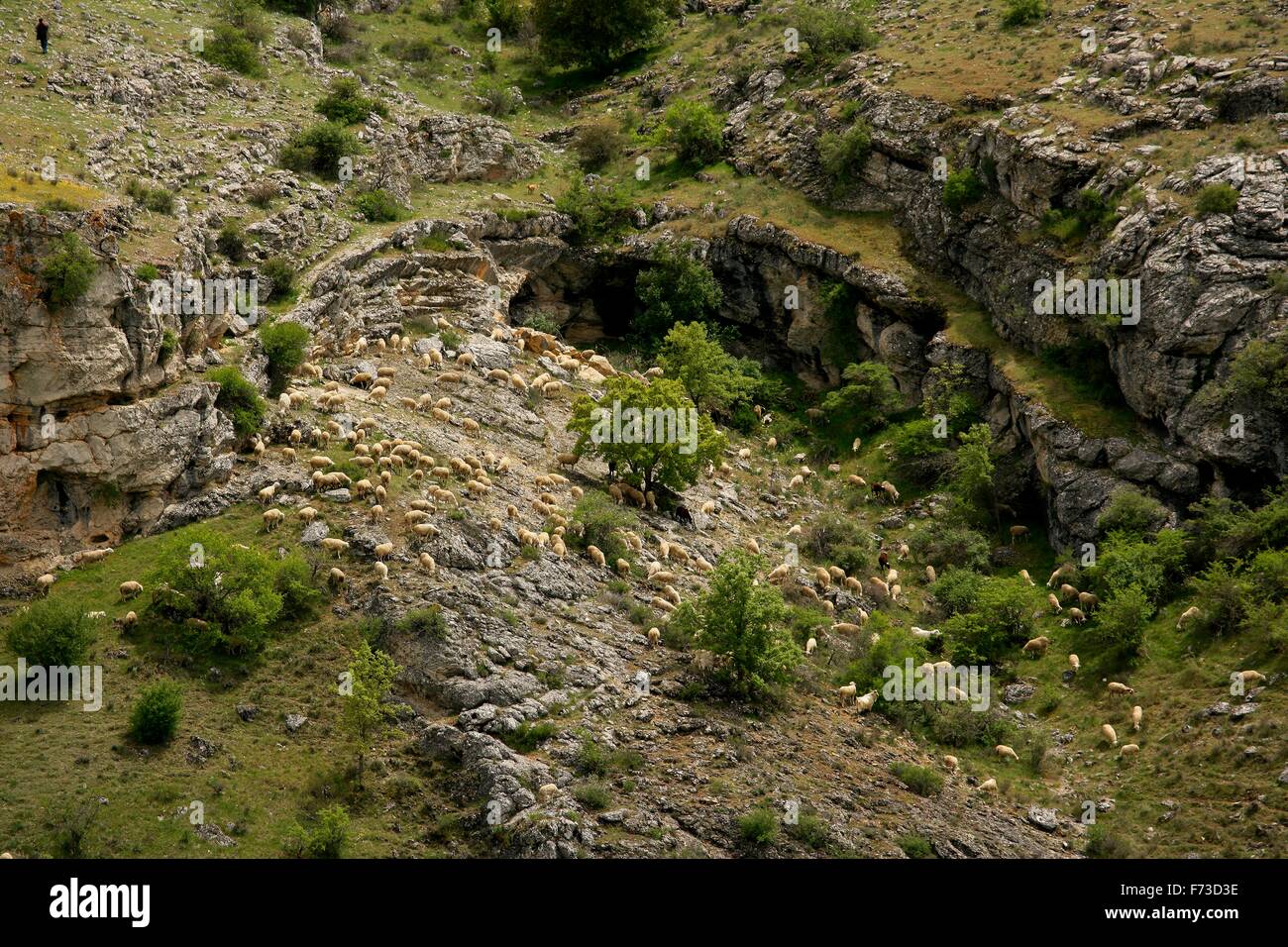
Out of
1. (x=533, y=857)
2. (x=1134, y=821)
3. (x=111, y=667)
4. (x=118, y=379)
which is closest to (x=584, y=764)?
(x=533, y=857)

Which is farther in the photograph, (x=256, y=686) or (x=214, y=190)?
(x=214, y=190)

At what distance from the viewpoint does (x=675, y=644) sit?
142 feet

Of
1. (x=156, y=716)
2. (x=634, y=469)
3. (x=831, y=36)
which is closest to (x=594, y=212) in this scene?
(x=831, y=36)

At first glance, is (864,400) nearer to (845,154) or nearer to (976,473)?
(976,473)

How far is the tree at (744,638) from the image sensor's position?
41.5m

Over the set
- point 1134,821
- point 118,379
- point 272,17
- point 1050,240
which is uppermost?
point 272,17

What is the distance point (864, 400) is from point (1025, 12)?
23.4 meters

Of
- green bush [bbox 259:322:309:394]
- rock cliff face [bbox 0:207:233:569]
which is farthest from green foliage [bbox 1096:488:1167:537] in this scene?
rock cliff face [bbox 0:207:233:569]

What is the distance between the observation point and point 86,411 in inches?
1710

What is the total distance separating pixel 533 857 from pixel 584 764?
3.96 metres

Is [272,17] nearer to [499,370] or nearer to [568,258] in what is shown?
[568,258]

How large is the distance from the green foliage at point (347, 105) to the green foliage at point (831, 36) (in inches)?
883

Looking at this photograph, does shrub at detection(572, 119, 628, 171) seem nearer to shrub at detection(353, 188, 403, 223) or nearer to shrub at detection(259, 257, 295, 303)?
shrub at detection(353, 188, 403, 223)

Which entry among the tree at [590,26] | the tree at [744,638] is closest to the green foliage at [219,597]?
the tree at [744,638]
